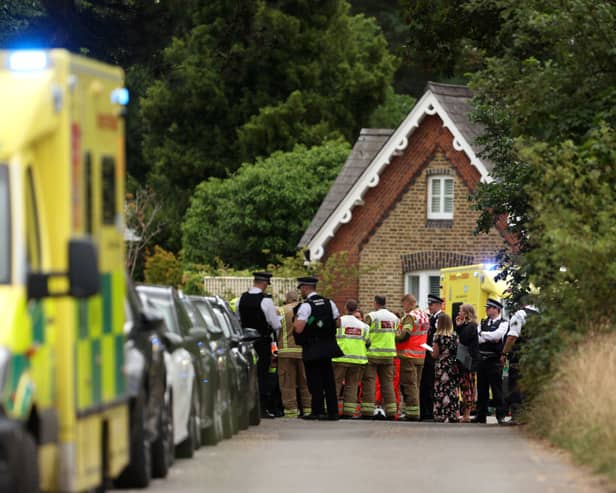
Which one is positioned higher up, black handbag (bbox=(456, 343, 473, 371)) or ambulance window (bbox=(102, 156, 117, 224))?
ambulance window (bbox=(102, 156, 117, 224))

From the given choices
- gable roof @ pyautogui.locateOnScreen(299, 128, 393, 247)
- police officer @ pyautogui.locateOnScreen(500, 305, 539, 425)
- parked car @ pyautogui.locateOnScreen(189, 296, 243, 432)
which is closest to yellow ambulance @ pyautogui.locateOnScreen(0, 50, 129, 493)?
parked car @ pyautogui.locateOnScreen(189, 296, 243, 432)

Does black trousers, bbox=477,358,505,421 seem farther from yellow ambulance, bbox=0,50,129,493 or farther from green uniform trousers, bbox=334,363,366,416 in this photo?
yellow ambulance, bbox=0,50,129,493

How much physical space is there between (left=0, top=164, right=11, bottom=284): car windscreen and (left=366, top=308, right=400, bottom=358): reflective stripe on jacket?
17.4 m

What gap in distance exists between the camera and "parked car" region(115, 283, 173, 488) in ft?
43.1

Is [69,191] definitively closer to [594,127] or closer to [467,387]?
[594,127]

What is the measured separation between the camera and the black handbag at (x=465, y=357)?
26.5 meters

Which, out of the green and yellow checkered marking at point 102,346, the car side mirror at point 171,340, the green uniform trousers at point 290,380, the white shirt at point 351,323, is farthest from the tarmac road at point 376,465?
the white shirt at point 351,323

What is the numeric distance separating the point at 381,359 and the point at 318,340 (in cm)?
306

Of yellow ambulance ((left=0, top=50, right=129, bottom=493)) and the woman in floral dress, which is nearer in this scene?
yellow ambulance ((left=0, top=50, right=129, bottom=493))

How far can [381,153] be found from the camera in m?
45.6

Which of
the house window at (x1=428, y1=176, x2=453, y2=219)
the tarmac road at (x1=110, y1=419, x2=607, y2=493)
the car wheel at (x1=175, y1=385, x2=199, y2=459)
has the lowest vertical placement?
the tarmac road at (x1=110, y1=419, x2=607, y2=493)

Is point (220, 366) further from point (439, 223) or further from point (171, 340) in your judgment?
point (439, 223)

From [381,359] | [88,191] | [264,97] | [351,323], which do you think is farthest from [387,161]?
[88,191]

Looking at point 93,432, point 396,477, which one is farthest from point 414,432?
point 93,432
